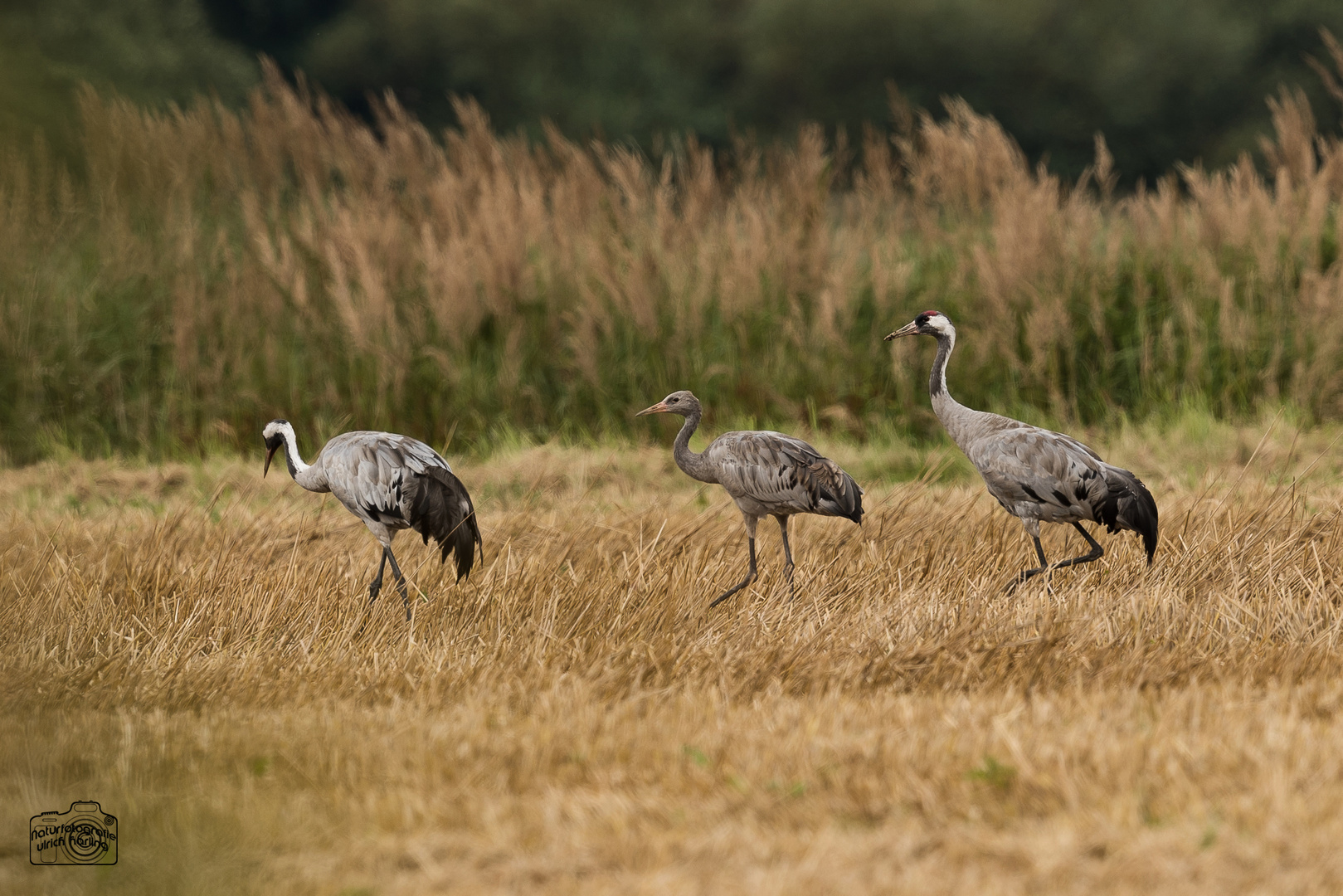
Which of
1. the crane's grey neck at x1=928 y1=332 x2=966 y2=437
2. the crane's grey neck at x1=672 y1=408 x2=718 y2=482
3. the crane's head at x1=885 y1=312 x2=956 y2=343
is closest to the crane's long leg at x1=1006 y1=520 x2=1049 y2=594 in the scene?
the crane's grey neck at x1=928 y1=332 x2=966 y2=437

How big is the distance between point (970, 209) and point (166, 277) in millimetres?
4638

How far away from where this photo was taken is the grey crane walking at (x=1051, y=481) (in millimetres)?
4176

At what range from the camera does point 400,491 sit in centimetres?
414

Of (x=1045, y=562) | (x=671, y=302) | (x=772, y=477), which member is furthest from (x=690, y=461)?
(x=671, y=302)

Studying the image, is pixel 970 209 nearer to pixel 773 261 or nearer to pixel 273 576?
pixel 773 261

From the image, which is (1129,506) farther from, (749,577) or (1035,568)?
(749,577)

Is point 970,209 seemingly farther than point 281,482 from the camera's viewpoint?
Yes

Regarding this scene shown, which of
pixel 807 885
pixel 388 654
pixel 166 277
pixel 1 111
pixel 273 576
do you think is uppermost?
pixel 1 111

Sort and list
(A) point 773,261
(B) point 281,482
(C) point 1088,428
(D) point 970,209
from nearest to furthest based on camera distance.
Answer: (B) point 281,482, (C) point 1088,428, (A) point 773,261, (D) point 970,209

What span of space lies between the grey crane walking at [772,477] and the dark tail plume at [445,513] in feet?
1.97

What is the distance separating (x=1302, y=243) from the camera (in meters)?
7.59

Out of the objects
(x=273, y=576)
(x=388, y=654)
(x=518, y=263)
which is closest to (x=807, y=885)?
(x=388, y=654)

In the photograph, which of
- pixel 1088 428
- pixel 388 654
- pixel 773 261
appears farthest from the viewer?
pixel 773 261

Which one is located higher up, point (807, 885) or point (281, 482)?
point (281, 482)
